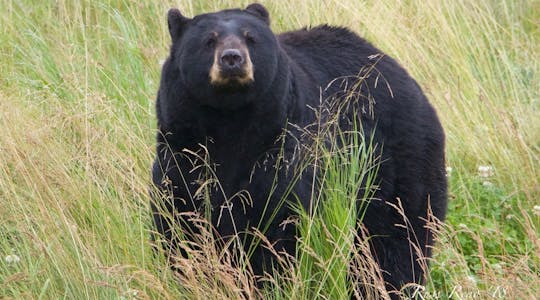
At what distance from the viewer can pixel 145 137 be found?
18.9 feet

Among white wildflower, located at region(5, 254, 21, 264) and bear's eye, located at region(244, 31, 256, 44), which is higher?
bear's eye, located at region(244, 31, 256, 44)

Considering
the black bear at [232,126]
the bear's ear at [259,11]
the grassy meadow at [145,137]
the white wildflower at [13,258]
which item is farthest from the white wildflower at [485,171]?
the white wildflower at [13,258]

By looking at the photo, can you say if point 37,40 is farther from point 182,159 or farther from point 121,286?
point 121,286

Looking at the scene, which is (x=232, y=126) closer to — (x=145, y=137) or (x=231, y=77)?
(x=231, y=77)

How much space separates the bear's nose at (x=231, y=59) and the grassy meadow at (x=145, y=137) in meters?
0.69

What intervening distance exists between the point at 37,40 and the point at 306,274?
10.4 feet

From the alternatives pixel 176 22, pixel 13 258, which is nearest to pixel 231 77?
pixel 176 22

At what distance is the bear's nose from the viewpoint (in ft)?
14.7

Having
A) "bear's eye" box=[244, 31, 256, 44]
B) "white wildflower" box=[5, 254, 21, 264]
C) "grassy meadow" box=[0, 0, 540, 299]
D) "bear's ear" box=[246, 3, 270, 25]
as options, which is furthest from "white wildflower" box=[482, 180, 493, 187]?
"white wildflower" box=[5, 254, 21, 264]

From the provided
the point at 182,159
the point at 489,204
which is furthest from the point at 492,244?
the point at 182,159

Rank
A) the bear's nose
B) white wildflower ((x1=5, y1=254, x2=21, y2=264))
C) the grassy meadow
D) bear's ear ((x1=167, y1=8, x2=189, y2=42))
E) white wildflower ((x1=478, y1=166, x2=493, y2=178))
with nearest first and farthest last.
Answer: the grassy meadow
white wildflower ((x1=5, y1=254, x2=21, y2=264))
the bear's nose
bear's ear ((x1=167, y1=8, x2=189, y2=42))
white wildflower ((x1=478, y1=166, x2=493, y2=178))

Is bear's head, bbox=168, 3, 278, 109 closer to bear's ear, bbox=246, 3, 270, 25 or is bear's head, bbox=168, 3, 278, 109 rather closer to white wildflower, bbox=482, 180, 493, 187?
bear's ear, bbox=246, 3, 270, 25

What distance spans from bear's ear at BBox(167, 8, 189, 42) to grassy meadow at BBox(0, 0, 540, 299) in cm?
54

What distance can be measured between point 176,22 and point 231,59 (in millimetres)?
507
